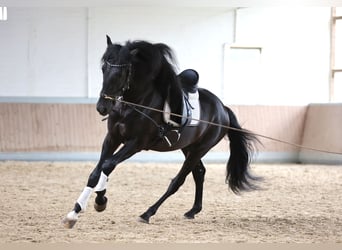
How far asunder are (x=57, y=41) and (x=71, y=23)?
47 centimetres

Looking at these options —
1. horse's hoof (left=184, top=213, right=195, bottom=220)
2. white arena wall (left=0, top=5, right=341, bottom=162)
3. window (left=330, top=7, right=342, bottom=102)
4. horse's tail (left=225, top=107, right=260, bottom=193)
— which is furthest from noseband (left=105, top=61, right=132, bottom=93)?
window (left=330, top=7, right=342, bottom=102)

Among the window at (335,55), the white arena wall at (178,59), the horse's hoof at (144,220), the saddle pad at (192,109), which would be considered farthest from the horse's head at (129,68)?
the window at (335,55)

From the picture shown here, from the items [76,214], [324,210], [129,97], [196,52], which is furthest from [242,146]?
[196,52]

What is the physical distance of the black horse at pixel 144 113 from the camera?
4.97m

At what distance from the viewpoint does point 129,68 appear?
5090 millimetres

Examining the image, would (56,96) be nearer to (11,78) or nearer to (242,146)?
(11,78)

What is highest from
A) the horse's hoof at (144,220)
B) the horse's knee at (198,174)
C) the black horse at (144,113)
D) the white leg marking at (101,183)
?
the black horse at (144,113)

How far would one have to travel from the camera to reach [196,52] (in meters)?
13.2

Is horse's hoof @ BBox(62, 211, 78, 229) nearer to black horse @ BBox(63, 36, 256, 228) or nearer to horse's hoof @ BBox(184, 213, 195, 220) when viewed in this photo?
black horse @ BBox(63, 36, 256, 228)

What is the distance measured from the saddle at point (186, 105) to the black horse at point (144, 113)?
10 millimetres

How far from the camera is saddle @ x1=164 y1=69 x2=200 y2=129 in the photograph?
18.3 feet

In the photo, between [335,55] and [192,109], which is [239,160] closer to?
[192,109]

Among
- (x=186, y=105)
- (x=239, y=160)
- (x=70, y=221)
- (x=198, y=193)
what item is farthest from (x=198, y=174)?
(x=70, y=221)

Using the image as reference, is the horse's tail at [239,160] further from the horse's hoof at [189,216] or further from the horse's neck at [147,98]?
the horse's neck at [147,98]
